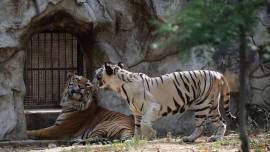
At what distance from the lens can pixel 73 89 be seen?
32.8 feet

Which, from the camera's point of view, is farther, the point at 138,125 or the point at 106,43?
the point at 106,43

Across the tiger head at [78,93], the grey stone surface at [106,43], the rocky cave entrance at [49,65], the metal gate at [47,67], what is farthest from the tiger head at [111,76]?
the metal gate at [47,67]

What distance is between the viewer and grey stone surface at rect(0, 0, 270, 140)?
363 inches

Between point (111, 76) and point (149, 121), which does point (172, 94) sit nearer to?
point (149, 121)

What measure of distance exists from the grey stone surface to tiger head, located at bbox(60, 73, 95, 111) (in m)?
0.44

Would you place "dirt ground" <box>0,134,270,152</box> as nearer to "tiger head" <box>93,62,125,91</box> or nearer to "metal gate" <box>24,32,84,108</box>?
"tiger head" <box>93,62,125,91</box>

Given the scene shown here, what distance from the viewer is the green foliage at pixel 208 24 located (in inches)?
178

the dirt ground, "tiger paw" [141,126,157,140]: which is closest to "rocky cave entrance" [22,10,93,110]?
"tiger paw" [141,126,157,140]

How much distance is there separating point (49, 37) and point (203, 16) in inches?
365

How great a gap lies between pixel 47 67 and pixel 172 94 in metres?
5.66

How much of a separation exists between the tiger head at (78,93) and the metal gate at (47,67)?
9.90ft

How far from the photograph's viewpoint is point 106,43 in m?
10.1

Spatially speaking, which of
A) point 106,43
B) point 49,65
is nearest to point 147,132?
point 106,43

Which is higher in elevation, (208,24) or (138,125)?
(208,24)
